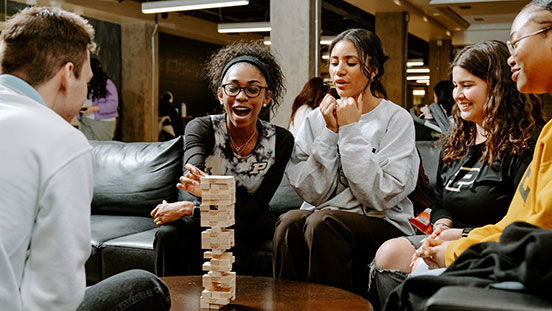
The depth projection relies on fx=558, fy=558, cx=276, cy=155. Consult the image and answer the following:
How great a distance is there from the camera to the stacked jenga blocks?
177 cm

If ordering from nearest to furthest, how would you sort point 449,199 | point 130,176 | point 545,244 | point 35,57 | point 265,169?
point 545,244 < point 35,57 < point 449,199 < point 265,169 < point 130,176

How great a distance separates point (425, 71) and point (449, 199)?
24.4ft

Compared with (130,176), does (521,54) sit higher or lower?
higher

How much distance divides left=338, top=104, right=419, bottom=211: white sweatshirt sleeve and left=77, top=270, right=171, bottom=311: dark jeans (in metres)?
1.20

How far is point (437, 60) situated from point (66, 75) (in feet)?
28.4

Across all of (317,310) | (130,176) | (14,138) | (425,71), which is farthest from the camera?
(425,71)

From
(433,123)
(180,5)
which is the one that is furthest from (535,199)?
(180,5)

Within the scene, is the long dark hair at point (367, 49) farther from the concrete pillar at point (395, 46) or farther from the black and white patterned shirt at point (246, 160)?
the concrete pillar at point (395, 46)

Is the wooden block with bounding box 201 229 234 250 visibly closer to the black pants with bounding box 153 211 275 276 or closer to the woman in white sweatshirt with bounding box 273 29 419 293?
the woman in white sweatshirt with bounding box 273 29 419 293

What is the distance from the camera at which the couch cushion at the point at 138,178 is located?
12.3ft

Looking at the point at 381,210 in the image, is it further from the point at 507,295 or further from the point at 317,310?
the point at 507,295

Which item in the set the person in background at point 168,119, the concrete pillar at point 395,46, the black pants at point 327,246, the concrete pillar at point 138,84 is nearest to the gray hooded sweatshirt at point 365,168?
the black pants at point 327,246

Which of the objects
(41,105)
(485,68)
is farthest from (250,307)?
(485,68)

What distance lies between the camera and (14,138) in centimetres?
116
